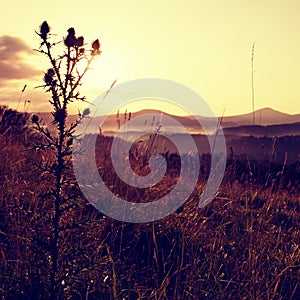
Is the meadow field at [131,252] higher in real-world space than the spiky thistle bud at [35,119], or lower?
lower

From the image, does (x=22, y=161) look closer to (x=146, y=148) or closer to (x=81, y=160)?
(x=81, y=160)

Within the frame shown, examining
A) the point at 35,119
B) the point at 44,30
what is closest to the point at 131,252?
the point at 35,119

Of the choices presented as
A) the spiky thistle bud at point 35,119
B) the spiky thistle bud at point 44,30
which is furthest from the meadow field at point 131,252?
the spiky thistle bud at point 44,30

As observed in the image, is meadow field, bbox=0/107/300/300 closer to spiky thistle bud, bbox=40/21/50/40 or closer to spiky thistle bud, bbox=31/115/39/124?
spiky thistle bud, bbox=31/115/39/124

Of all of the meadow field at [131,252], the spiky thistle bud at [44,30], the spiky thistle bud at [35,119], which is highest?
the spiky thistle bud at [44,30]

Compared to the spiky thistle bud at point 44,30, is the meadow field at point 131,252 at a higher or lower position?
lower

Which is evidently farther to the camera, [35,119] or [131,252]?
[131,252]

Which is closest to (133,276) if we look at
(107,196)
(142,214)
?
(142,214)

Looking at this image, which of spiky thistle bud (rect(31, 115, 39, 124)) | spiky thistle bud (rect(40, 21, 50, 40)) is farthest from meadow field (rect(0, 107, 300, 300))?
spiky thistle bud (rect(40, 21, 50, 40))

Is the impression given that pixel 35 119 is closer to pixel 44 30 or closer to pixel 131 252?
pixel 44 30

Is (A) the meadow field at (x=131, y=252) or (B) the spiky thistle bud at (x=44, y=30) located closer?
(B) the spiky thistle bud at (x=44, y=30)

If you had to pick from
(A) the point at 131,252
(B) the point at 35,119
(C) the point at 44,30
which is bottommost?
(A) the point at 131,252

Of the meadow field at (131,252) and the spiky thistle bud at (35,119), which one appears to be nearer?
the spiky thistle bud at (35,119)

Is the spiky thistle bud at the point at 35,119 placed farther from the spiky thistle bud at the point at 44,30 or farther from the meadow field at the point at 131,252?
the spiky thistle bud at the point at 44,30
